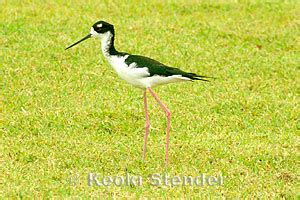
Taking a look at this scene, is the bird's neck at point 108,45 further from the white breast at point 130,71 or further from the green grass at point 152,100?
the green grass at point 152,100

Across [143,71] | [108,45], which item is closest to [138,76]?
[143,71]

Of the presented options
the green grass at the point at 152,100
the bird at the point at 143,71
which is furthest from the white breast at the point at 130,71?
the green grass at the point at 152,100

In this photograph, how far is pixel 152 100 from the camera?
8.85m

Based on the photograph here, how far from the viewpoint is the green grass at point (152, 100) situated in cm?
646

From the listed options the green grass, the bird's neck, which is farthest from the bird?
the green grass

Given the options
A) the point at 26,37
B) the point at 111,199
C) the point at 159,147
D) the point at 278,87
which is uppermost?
the point at 26,37

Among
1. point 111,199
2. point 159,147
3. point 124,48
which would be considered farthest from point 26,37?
point 111,199

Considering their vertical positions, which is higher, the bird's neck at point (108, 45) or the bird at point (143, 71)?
the bird's neck at point (108, 45)

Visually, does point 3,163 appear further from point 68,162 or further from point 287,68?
point 287,68

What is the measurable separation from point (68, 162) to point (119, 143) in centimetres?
75

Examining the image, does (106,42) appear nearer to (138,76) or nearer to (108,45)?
(108,45)

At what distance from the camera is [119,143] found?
23.8ft

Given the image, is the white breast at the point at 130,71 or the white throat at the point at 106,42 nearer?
the white breast at the point at 130,71

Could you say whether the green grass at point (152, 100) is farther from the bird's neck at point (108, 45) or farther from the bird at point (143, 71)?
the bird's neck at point (108, 45)
